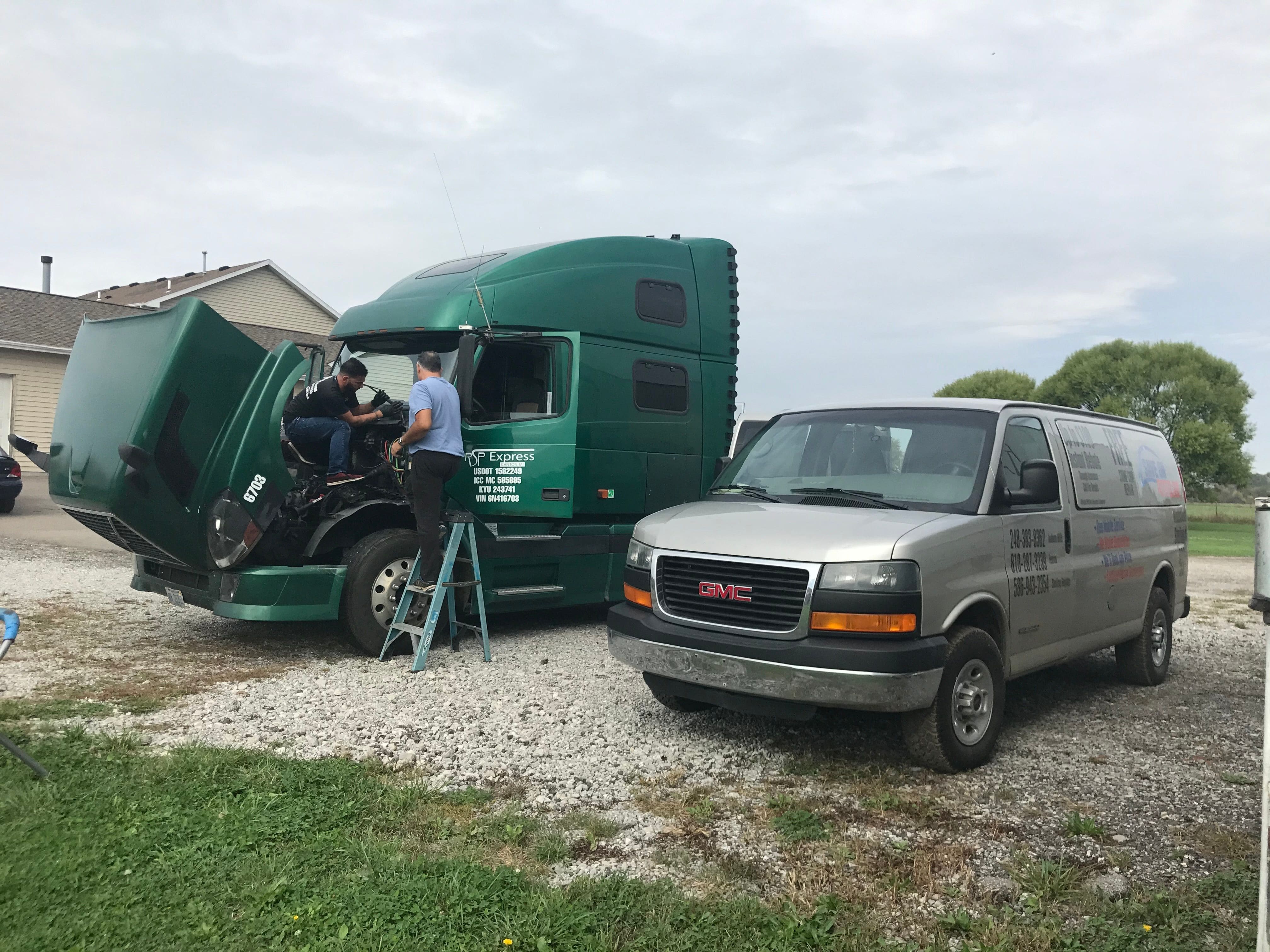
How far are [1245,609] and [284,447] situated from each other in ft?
37.3

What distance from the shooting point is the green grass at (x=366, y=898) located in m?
3.32

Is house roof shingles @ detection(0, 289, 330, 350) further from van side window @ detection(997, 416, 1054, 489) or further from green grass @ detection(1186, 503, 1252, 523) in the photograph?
green grass @ detection(1186, 503, 1252, 523)

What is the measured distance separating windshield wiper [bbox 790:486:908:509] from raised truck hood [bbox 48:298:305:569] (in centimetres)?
393

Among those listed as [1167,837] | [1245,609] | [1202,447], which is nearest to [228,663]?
[1167,837]

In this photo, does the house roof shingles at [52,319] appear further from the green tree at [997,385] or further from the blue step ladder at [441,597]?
the green tree at [997,385]

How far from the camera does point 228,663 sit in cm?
752

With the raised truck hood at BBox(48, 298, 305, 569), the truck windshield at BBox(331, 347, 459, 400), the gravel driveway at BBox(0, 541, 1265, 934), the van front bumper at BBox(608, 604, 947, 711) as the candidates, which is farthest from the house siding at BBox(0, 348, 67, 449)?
the van front bumper at BBox(608, 604, 947, 711)

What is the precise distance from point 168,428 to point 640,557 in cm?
343

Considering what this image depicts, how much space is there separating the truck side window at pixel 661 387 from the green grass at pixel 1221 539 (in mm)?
10784

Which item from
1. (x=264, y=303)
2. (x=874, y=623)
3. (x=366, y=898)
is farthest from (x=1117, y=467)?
(x=264, y=303)

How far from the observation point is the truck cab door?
8.64 m

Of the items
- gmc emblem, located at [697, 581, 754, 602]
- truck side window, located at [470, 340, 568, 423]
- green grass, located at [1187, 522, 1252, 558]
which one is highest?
truck side window, located at [470, 340, 568, 423]

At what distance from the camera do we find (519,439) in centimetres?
866

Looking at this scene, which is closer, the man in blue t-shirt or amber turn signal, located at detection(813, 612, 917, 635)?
amber turn signal, located at detection(813, 612, 917, 635)
